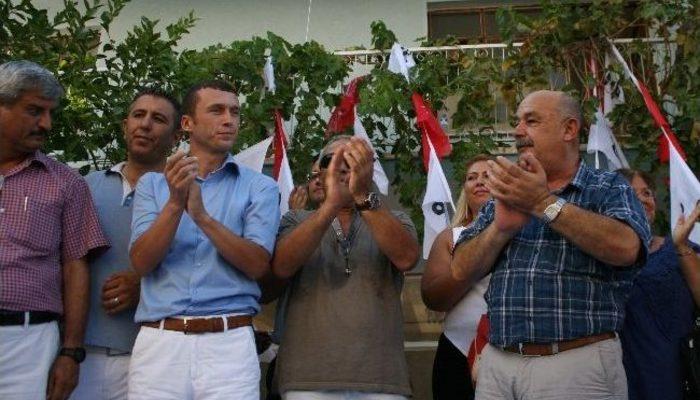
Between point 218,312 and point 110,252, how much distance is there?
768mm

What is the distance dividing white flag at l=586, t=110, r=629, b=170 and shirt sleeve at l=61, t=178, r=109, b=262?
3783mm

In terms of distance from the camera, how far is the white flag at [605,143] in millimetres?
6133

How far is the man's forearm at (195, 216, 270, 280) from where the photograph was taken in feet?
10.4

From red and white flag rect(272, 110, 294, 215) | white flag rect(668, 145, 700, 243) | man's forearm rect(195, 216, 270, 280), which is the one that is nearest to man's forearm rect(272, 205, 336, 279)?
man's forearm rect(195, 216, 270, 280)

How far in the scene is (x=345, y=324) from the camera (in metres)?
3.42

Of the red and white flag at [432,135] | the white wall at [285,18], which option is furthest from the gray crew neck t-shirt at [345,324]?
the white wall at [285,18]

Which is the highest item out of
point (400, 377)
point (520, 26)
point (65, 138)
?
point (520, 26)

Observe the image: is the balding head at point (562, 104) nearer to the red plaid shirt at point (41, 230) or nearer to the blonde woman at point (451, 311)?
the blonde woman at point (451, 311)

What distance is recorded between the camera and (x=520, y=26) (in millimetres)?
6680

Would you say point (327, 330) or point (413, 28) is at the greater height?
point (413, 28)

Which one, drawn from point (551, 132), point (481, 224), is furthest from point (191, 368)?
point (551, 132)

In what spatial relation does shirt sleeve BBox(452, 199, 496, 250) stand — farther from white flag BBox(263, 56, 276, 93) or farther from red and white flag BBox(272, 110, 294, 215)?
white flag BBox(263, 56, 276, 93)

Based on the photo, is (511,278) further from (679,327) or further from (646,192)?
(646,192)

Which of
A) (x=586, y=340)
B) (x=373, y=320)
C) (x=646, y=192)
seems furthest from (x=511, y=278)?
(x=646, y=192)
